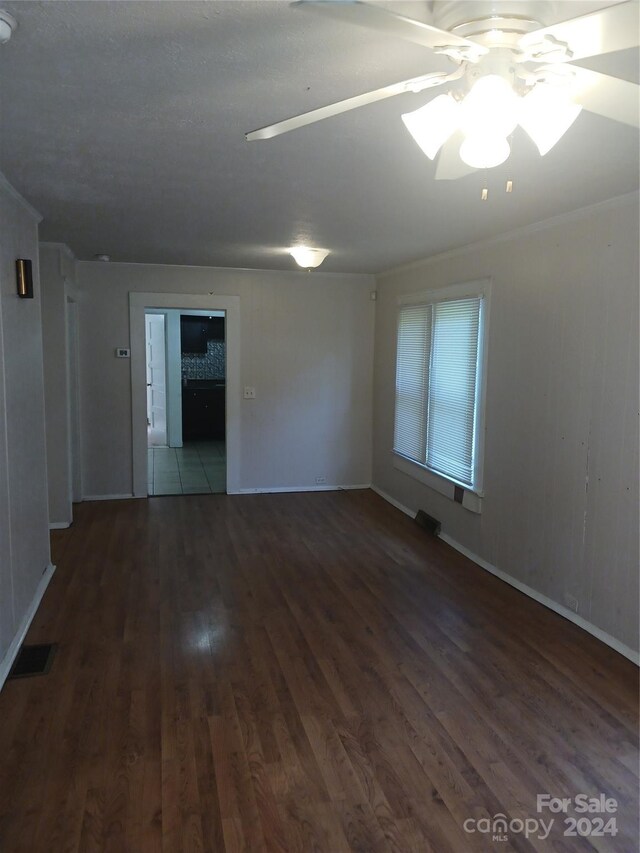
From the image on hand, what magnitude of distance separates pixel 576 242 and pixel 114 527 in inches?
164

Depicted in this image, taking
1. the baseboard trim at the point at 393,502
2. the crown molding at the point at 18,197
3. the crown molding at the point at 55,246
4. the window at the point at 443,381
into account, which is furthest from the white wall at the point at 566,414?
the crown molding at the point at 55,246

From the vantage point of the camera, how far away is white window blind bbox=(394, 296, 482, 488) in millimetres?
4465

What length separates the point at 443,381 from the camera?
4895 mm

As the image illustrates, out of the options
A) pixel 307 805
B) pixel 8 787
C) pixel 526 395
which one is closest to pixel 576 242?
pixel 526 395

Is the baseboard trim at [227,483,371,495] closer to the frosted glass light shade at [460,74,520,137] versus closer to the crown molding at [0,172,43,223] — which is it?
the crown molding at [0,172,43,223]

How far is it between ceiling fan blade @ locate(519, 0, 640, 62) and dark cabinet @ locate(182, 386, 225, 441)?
8.69m

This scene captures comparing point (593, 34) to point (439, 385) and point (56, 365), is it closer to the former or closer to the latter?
point (439, 385)

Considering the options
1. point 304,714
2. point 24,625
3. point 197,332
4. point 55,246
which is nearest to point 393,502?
point 304,714

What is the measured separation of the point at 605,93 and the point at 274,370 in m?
5.03

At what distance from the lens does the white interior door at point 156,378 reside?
9695 millimetres

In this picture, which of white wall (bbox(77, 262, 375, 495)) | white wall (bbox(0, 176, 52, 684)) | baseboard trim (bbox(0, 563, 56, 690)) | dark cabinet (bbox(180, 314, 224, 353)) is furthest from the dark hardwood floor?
dark cabinet (bbox(180, 314, 224, 353))

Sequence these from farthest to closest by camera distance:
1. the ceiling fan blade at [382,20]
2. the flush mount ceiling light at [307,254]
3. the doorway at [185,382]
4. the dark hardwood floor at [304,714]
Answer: the doorway at [185,382]
the flush mount ceiling light at [307,254]
the dark hardwood floor at [304,714]
the ceiling fan blade at [382,20]

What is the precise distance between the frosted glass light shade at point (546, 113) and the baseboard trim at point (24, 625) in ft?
9.79

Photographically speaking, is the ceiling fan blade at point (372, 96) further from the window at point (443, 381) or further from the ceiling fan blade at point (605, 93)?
the window at point (443, 381)
